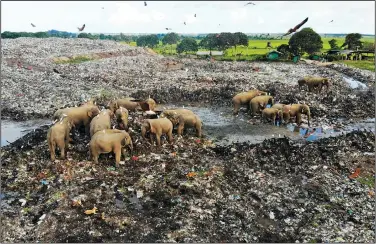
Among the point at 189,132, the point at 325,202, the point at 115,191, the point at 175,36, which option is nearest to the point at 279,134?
the point at 189,132

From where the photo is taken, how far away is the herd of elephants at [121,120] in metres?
10.4

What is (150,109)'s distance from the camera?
1583cm

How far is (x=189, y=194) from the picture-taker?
29.8ft

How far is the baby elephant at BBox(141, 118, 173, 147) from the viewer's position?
11.8m

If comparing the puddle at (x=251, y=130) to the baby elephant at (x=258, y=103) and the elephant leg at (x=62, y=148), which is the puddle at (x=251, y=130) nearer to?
the baby elephant at (x=258, y=103)

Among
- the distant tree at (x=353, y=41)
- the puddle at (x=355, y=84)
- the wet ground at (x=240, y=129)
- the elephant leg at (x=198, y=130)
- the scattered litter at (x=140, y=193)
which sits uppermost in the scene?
the distant tree at (x=353, y=41)

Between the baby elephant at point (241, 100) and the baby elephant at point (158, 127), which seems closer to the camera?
the baby elephant at point (158, 127)

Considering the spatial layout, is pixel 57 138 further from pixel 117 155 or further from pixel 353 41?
pixel 353 41

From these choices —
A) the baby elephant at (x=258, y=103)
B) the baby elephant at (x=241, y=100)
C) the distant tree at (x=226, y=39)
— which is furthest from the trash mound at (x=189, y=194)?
the distant tree at (x=226, y=39)

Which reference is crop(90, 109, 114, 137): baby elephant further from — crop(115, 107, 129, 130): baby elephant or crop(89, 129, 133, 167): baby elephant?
crop(89, 129, 133, 167): baby elephant

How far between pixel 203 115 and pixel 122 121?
5.66m

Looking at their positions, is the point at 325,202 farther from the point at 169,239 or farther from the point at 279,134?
the point at 279,134

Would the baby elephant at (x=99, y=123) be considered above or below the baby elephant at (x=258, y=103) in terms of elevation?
above

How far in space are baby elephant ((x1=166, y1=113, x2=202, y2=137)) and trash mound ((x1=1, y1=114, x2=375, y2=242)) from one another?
715mm
